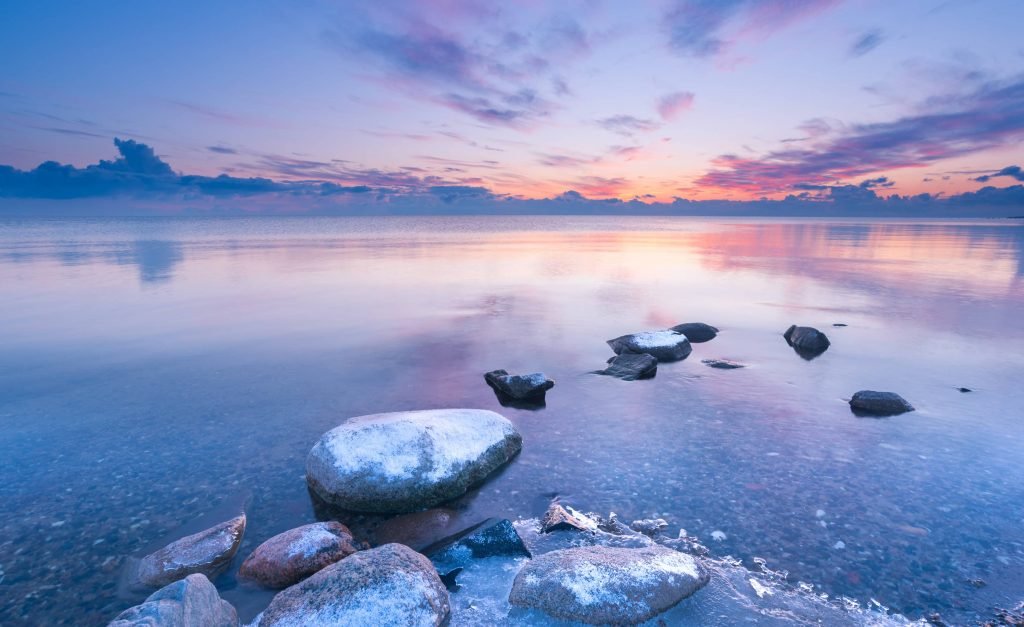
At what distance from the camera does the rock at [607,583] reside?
4.43 m

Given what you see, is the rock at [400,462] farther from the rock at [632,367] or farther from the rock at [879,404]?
the rock at [879,404]

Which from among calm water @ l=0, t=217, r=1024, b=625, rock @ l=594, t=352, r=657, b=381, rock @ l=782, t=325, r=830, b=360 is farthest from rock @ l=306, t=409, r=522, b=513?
rock @ l=782, t=325, r=830, b=360

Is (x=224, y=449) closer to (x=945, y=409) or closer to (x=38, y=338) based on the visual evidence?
(x=38, y=338)

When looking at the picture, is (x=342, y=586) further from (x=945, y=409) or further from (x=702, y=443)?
(x=945, y=409)

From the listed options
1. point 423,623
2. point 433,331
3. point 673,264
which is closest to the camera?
point 423,623

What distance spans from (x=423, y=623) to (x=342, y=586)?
2.45ft

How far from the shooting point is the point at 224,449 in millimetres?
7637

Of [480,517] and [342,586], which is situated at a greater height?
[342,586]

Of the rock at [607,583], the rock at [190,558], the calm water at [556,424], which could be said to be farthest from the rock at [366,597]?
the rock at [190,558]

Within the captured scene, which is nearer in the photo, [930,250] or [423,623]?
[423,623]

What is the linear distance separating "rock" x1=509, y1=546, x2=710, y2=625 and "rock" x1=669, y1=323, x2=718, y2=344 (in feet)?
32.3

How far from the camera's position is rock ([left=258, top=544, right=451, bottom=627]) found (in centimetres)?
412

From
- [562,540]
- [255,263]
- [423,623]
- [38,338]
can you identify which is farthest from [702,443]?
[255,263]

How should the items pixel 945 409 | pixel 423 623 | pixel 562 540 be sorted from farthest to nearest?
pixel 945 409, pixel 562 540, pixel 423 623
